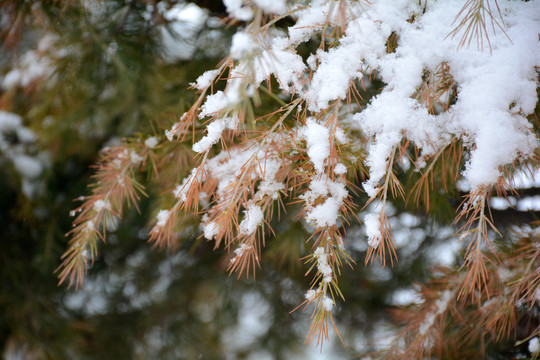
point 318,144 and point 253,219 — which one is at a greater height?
point 318,144

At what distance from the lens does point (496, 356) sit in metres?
0.71

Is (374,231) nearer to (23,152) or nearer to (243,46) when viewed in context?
(243,46)

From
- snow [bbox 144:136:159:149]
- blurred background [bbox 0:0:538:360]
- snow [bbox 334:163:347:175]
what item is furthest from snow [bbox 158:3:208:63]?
snow [bbox 334:163:347:175]

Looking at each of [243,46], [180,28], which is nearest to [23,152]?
[180,28]

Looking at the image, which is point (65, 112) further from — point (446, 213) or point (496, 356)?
point (496, 356)

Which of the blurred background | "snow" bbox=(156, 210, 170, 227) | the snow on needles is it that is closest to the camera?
the snow on needles

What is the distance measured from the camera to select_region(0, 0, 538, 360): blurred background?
790 mm

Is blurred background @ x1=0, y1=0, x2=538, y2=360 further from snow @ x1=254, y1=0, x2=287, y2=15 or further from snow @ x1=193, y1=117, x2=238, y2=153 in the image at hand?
snow @ x1=254, y1=0, x2=287, y2=15

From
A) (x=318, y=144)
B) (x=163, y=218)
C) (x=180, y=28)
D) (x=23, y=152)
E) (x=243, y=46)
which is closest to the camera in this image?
(x=243, y=46)

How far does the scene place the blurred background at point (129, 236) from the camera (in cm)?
79

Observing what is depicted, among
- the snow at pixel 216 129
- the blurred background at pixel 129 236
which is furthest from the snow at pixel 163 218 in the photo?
the snow at pixel 216 129

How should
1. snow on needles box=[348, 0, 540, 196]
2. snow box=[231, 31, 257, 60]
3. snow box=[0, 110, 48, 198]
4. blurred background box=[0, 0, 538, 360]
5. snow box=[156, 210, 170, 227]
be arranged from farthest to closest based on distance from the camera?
1. snow box=[0, 110, 48, 198]
2. blurred background box=[0, 0, 538, 360]
3. snow box=[156, 210, 170, 227]
4. snow on needles box=[348, 0, 540, 196]
5. snow box=[231, 31, 257, 60]

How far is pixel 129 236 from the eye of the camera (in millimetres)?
1147

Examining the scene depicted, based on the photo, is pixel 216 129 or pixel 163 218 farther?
pixel 163 218
